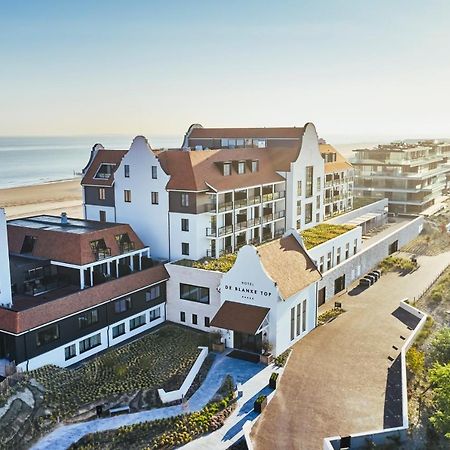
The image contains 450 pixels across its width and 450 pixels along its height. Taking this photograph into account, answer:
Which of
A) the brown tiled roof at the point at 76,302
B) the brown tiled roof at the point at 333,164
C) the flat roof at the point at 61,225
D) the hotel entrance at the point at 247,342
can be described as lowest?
the hotel entrance at the point at 247,342

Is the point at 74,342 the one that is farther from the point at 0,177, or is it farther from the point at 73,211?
the point at 0,177

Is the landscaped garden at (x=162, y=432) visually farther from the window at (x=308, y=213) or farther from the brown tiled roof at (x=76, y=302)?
the window at (x=308, y=213)

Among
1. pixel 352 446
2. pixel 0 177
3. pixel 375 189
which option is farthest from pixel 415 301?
pixel 0 177

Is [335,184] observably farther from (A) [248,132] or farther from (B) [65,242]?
(B) [65,242]

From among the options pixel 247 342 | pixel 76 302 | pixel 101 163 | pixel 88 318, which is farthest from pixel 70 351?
pixel 101 163

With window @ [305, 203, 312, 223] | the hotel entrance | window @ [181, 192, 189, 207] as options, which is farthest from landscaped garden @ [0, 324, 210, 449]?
window @ [305, 203, 312, 223]

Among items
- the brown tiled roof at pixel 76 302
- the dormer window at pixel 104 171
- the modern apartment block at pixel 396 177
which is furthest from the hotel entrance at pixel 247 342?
the modern apartment block at pixel 396 177

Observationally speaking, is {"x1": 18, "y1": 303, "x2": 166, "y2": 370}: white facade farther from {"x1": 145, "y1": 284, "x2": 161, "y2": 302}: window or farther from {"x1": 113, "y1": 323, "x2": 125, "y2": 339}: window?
{"x1": 145, "y1": 284, "x2": 161, "y2": 302}: window
